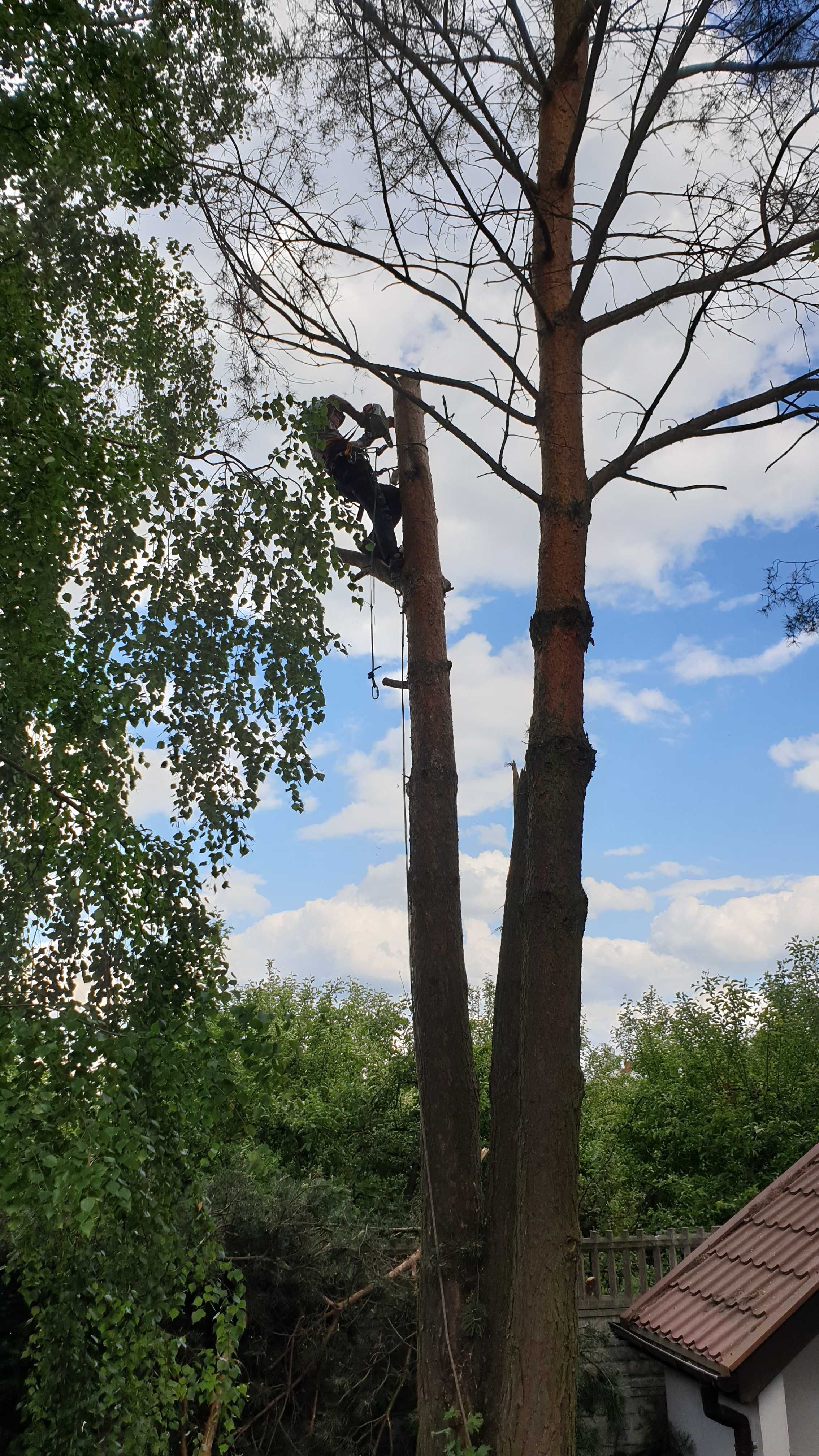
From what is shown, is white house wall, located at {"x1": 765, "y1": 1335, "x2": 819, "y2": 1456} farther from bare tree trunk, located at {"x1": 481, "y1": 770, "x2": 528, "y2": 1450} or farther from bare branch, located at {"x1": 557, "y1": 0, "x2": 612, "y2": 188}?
bare branch, located at {"x1": 557, "y1": 0, "x2": 612, "y2": 188}

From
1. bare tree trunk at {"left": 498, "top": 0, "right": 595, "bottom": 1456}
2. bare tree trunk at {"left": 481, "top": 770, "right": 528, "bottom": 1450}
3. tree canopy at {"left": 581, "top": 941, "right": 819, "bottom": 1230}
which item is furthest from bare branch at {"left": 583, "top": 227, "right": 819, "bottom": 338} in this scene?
tree canopy at {"left": 581, "top": 941, "right": 819, "bottom": 1230}

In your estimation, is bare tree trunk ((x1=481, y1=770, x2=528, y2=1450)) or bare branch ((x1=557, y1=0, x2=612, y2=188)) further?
bare branch ((x1=557, y1=0, x2=612, y2=188))

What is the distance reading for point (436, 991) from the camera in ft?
15.3

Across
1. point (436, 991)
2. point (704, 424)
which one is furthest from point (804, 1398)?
point (704, 424)

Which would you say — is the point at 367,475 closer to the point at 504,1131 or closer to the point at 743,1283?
the point at 504,1131

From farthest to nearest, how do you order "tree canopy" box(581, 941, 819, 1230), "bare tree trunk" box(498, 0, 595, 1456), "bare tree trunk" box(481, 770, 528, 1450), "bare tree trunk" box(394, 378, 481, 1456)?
"tree canopy" box(581, 941, 819, 1230), "bare tree trunk" box(394, 378, 481, 1456), "bare tree trunk" box(481, 770, 528, 1450), "bare tree trunk" box(498, 0, 595, 1456)

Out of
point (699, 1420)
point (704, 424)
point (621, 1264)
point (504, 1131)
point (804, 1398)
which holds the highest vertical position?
point (704, 424)

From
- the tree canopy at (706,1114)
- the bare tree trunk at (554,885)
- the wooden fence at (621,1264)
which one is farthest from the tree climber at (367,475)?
the tree canopy at (706,1114)

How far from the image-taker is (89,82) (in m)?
4.41

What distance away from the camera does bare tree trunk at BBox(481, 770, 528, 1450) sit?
153 inches

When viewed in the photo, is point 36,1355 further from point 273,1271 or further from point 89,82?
point 89,82

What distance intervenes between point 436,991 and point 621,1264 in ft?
11.9

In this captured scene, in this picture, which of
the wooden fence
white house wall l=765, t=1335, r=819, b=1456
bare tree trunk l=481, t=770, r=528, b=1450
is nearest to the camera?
bare tree trunk l=481, t=770, r=528, b=1450

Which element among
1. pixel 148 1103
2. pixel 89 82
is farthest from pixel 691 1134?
pixel 89 82
